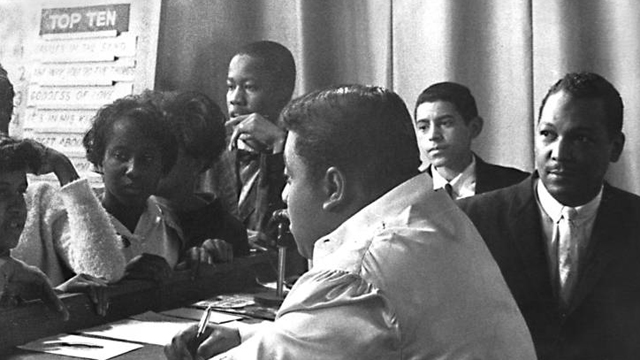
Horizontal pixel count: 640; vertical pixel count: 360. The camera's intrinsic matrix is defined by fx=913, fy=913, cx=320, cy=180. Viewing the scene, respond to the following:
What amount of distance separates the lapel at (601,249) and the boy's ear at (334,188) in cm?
86

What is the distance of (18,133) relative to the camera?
3.07 meters

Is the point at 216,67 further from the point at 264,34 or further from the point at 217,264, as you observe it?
the point at 217,264

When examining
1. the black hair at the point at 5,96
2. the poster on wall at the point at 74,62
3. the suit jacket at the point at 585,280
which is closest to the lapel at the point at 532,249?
the suit jacket at the point at 585,280

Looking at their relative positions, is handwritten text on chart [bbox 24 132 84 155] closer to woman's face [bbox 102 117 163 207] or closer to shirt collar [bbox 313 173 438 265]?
woman's face [bbox 102 117 163 207]

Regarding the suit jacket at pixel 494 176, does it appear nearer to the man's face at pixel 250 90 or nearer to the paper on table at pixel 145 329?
the man's face at pixel 250 90

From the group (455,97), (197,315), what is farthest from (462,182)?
(197,315)

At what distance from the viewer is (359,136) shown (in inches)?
40.7

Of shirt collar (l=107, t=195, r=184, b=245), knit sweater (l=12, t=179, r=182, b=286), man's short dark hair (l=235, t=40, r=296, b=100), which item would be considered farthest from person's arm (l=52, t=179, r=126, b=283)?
man's short dark hair (l=235, t=40, r=296, b=100)

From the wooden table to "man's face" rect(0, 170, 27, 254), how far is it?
0.11 metres

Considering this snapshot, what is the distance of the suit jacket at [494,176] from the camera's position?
246 cm

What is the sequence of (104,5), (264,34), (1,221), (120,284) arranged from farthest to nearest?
(104,5) < (264,34) < (120,284) < (1,221)

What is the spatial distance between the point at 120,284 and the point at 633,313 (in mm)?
978

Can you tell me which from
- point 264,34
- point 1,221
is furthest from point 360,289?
point 264,34

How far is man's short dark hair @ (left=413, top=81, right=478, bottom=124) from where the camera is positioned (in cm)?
253
